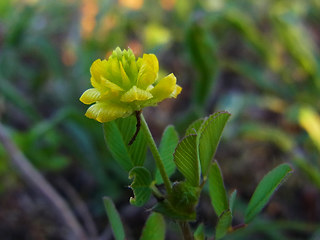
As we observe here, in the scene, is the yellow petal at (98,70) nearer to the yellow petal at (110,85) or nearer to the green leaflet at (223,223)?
the yellow petal at (110,85)

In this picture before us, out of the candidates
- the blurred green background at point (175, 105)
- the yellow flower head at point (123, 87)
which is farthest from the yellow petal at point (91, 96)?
the blurred green background at point (175, 105)

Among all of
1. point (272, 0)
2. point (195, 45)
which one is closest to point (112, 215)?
point (195, 45)

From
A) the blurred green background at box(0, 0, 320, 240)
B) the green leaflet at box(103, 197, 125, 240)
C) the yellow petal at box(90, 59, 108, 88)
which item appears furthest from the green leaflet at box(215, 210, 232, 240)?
the blurred green background at box(0, 0, 320, 240)

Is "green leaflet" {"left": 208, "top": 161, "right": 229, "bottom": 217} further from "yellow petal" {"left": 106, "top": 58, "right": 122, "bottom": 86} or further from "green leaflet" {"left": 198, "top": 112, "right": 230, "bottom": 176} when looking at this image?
"yellow petal" {"left": 106, "top": 58, "right": 122, "bottom": 86}

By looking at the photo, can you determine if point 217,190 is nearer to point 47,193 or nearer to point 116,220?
point 116,220

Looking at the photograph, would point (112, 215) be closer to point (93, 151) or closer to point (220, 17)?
point (93, 151)

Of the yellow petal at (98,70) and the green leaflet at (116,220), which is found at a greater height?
the yellow petal at (98,70)

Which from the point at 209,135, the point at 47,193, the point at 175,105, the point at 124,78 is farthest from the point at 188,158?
the point at 175,105
